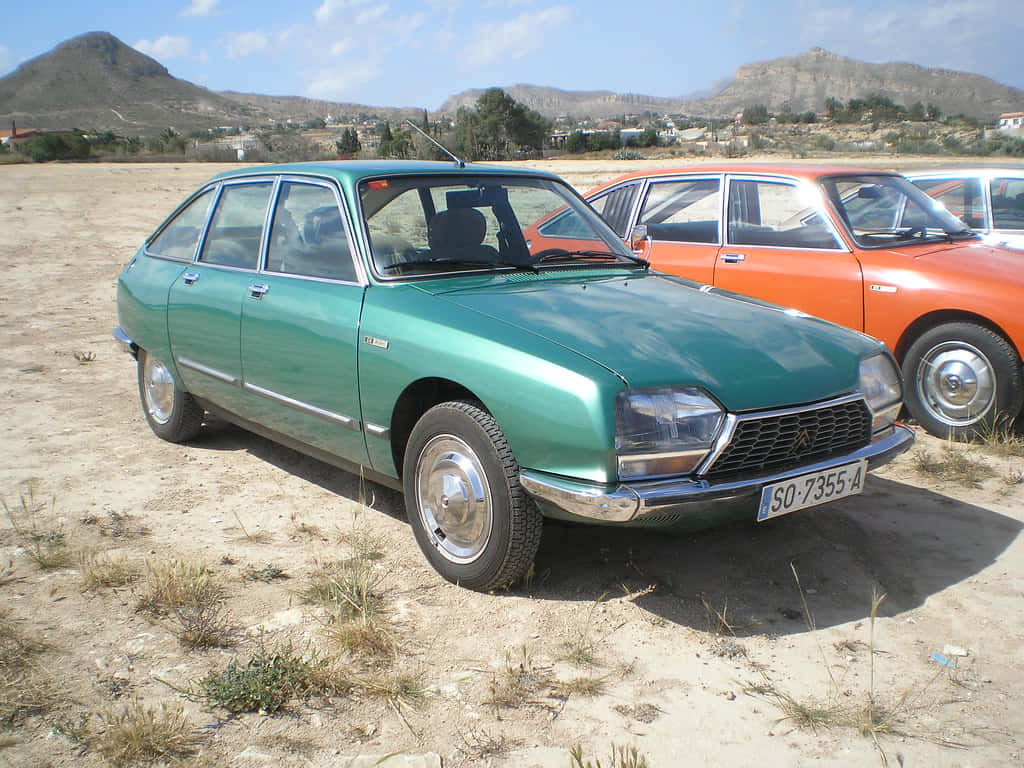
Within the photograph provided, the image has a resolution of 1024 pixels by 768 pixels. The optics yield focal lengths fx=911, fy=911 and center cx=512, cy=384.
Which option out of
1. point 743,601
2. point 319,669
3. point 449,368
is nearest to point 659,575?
point 743,601

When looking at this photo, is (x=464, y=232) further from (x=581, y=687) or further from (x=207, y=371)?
(x=581, y=687)

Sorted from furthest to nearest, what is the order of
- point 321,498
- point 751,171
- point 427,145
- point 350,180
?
point 427,145 → point 751,171 → point 321,498 → point 350,180

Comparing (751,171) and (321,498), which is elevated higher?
(751,171)

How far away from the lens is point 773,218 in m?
5.92

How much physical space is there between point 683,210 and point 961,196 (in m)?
2.53

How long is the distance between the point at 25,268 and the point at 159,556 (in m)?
10.00

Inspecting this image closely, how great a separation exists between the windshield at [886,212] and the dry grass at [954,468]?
1424 mm

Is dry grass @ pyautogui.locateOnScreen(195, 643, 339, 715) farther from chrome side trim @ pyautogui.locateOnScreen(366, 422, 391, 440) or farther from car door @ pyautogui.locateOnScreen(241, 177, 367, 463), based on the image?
car door @ pyautogui.locateOnScreen(241, 177, 367, 463)

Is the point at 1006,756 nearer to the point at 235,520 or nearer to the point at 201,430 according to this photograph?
the point at 235,520

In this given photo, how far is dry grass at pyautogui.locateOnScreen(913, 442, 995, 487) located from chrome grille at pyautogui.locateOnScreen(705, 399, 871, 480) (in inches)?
63.5

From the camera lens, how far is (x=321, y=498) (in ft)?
15.1

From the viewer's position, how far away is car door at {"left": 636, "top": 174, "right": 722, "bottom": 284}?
6.16m

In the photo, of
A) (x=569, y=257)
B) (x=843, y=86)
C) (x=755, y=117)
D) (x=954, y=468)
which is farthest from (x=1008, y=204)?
(x=843, y=86)

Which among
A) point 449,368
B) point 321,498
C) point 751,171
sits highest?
point 751,171
